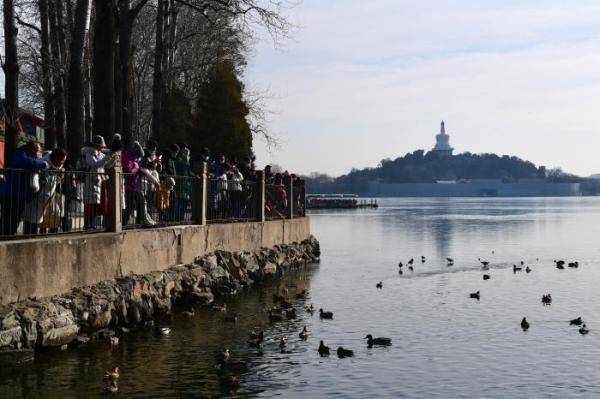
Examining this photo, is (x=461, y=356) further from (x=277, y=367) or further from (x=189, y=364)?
(x=189, y=364)

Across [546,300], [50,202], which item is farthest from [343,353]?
[546,300]

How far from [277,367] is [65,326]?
10.6 feet

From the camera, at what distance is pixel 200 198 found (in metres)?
20.9

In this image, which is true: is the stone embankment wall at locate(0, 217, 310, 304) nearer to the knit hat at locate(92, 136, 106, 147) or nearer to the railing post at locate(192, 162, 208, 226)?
the railing post at locate(192, 162, 208, 226)

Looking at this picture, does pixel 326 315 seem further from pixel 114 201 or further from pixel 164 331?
pixel 114 201

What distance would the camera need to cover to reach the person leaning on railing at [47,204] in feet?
45.8

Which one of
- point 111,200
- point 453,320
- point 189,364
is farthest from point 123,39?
point 189,364

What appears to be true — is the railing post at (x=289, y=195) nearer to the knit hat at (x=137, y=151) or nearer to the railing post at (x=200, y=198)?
the railing post at (x=200, y=198)

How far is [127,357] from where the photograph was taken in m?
13.3

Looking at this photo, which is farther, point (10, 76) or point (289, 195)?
point (289, 195)

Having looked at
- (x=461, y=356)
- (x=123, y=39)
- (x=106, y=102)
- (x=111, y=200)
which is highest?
(x=123, y=39)

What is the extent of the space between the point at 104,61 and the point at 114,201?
6135 mm

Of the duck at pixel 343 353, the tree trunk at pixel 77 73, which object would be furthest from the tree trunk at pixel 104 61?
the duck at pixel 343 353

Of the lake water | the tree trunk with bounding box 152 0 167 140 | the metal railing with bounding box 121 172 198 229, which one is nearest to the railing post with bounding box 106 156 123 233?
the metal railing with bounding box 121 172 198 229
